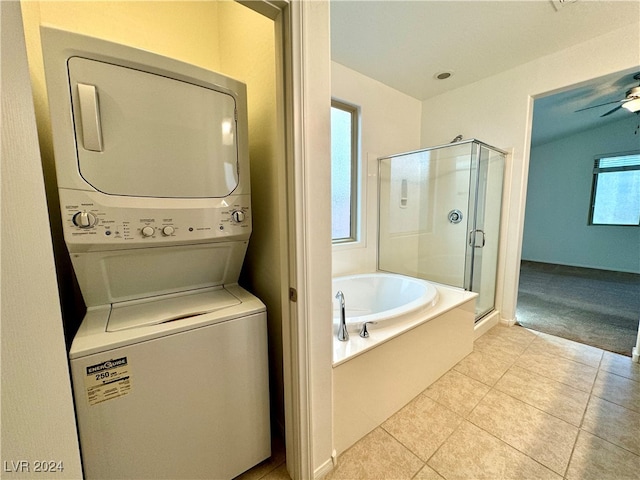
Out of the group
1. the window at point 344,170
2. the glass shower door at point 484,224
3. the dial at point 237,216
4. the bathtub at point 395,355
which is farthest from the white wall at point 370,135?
the dial at point 237,216

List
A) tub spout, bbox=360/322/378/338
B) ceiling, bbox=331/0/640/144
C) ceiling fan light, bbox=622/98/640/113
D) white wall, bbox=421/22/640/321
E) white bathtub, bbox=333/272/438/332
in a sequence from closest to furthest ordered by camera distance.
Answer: tub spout, bbox=360/322/378/338 → ceiling, bbox=331/0/640/144 → white wall, bbox=421/22/640/321 → ceiling fan light, bbox=622/98/640/113 → white bathtub, bbox=333/272/438/332

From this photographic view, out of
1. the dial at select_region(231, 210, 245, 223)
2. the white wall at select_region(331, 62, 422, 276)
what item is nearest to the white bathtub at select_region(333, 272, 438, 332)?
the white wall at select_region(331, 62, 422, 276)

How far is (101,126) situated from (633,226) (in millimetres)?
7095

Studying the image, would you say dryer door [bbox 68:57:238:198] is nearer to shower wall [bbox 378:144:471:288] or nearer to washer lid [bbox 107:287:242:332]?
washer lid [bbox 107:287:242:332]

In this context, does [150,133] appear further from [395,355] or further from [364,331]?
[395,355]

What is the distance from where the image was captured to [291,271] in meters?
0.96

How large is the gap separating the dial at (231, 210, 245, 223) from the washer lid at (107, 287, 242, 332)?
355 mm

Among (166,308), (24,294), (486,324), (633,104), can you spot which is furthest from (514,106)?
(24,294)

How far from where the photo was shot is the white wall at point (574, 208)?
14.4 feet

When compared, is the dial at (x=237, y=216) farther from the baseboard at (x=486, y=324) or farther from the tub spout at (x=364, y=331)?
the baseboard at (x=486, y=324)

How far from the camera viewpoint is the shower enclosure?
8.01 feet

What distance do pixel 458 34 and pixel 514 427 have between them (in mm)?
2615

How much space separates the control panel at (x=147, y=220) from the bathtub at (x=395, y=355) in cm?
81

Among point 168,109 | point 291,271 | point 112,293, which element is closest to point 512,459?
point 291,271
